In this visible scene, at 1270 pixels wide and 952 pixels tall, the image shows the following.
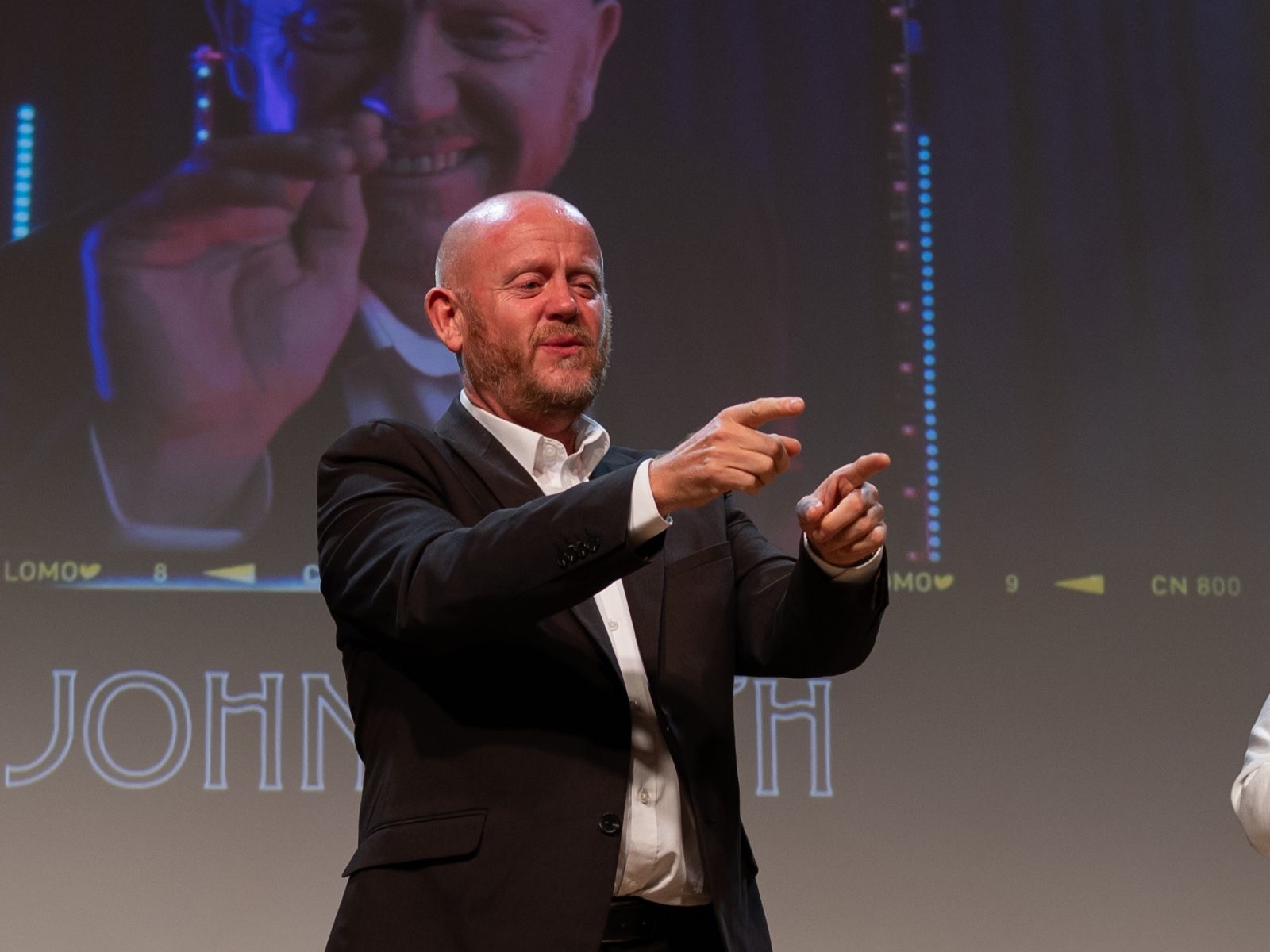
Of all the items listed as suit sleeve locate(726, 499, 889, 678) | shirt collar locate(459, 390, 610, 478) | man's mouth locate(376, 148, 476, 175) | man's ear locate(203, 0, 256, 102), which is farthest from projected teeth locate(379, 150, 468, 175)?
suit sleeve locate(726, 499, 889, 678)

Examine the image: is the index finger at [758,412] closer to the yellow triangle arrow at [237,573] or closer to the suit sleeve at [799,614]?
the suit sleeve at [799,614]

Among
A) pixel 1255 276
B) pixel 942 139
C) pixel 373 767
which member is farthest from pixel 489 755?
pixel 1255 276

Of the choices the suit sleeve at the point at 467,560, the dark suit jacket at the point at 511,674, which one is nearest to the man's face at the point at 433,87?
the dark suit jacket at the point at 511,674

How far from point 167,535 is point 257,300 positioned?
601mm

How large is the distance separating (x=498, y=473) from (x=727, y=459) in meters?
0.45

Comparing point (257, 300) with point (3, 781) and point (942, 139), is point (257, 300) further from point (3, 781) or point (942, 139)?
point (942, 139)

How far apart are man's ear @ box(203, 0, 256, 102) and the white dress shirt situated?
110 inches

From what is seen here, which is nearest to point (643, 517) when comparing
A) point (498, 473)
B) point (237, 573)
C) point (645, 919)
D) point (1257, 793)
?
point (498, 473)

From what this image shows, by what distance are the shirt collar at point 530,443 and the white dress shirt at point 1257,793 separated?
0.87m

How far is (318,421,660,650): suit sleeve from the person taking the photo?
4.69ft

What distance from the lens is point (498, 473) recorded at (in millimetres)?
1757

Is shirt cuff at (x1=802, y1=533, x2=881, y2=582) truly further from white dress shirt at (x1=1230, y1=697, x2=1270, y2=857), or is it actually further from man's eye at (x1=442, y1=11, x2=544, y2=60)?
man's eye at (x1=442, y1=11, x2=544, y2=60)

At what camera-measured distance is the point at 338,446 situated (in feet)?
5.82

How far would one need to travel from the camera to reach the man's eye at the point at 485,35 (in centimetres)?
357
